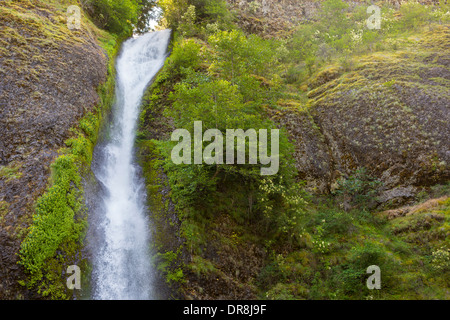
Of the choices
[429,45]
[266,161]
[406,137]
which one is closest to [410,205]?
[406,137]

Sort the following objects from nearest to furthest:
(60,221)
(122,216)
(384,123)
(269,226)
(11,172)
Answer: (60,221) < (11,172) < (269,226) < (122,216) < (384,123)

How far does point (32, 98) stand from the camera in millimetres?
10492

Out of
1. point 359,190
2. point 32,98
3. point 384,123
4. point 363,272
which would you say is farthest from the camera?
point 384,123

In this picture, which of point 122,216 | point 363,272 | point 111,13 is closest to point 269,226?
point 363,272

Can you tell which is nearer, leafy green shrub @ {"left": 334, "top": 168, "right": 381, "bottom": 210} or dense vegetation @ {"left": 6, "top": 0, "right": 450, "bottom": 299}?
dense vegetation @ {"left": 6, "top": 0, "right": 450, "bottom": 299}

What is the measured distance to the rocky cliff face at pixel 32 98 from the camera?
25.6ft

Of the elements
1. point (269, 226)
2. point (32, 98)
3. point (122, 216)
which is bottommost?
point (269, 226)

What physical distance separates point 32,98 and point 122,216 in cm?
569

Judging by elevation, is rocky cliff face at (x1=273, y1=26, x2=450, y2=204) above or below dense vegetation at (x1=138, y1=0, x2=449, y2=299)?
above

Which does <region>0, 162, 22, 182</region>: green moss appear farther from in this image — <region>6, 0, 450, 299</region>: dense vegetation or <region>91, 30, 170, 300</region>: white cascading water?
<region>91, 30, 170, 300</region>: white cascading water

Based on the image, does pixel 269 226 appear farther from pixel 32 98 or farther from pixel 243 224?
pixel 32 98

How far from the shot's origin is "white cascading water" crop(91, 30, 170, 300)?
8.38m

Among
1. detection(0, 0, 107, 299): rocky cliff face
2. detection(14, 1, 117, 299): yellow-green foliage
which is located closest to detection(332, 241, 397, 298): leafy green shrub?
detection(14, 1, 117, 299): yellow-green foliage

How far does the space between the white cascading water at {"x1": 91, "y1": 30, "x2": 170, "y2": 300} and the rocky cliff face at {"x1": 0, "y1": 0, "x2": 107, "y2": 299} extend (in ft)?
6.55
